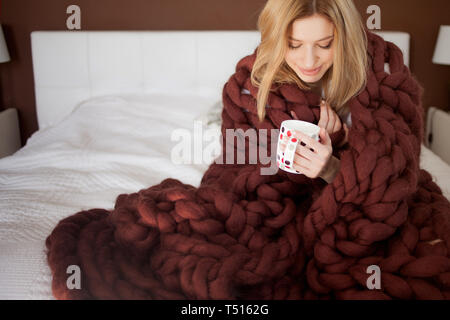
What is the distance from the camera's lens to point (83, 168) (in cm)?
123

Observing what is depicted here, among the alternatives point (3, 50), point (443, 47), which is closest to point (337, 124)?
point (443, 47)

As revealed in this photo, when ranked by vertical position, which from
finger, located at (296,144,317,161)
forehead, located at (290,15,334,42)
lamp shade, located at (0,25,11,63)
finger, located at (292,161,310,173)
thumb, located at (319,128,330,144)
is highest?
forehead, located at (290,15,334,42)

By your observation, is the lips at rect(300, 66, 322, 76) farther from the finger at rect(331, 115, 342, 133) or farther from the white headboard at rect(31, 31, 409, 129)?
the white headboard at rect(31, 31, 409, 129)

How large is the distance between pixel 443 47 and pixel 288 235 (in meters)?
1.44

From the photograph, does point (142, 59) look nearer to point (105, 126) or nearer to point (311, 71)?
point (105, 126)

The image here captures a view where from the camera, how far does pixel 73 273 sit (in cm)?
68

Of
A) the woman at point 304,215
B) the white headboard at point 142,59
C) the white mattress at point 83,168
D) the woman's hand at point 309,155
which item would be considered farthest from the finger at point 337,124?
the white headboard at point 142,59

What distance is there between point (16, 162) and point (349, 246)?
1047 mm

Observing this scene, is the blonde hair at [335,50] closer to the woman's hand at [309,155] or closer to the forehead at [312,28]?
the forehead at [312,28]

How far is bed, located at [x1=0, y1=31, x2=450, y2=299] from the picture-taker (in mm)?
899

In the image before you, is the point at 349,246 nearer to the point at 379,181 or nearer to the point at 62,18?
the point at 379,181

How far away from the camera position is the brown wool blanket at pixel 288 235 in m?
0.65

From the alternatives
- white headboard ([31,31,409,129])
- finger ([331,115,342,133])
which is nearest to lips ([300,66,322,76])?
finger ([331,115,342,133])

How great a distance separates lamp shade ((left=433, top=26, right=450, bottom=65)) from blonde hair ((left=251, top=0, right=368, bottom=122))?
44.1 inches
